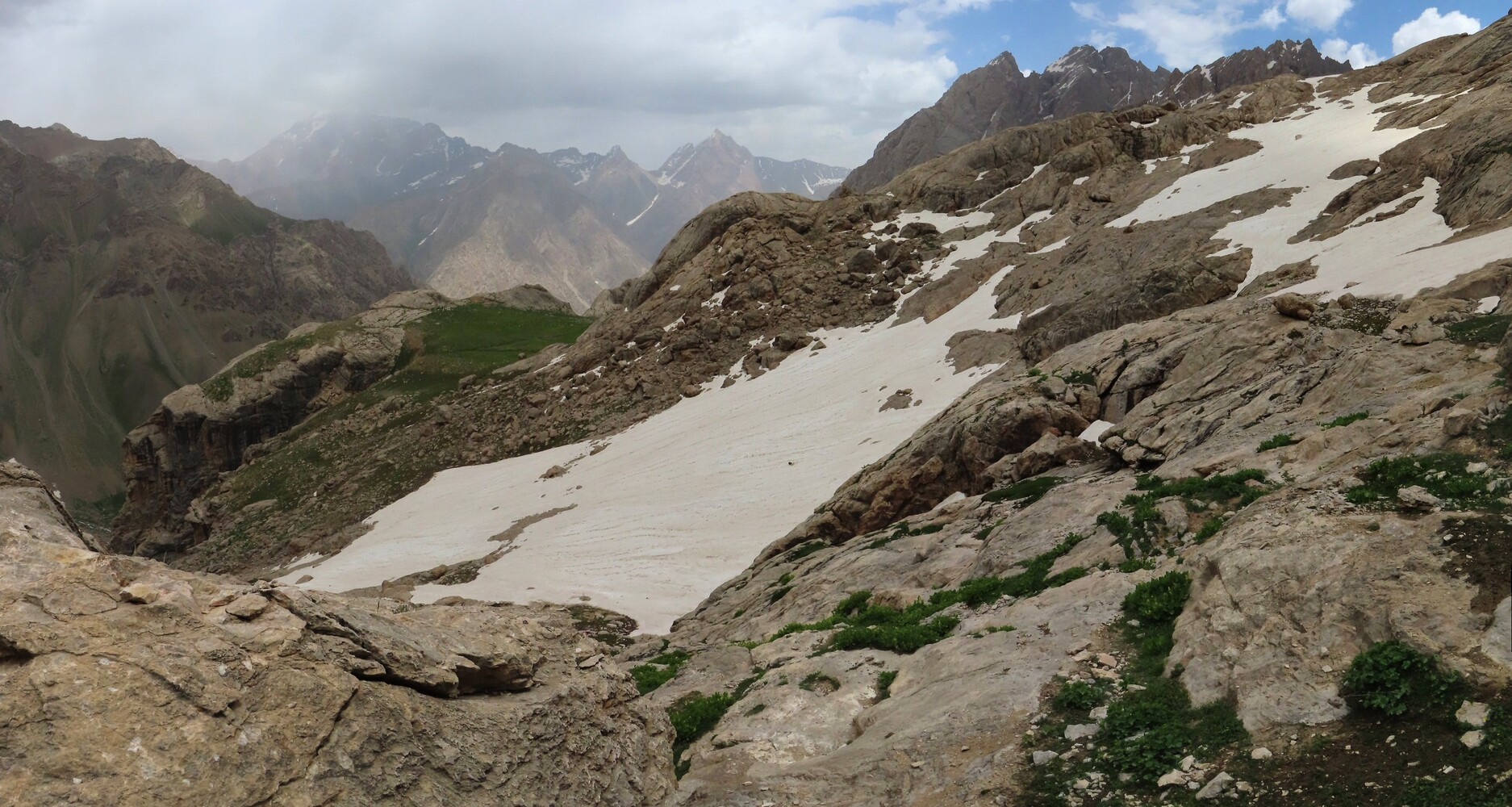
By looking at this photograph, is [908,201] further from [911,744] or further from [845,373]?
[911,744]

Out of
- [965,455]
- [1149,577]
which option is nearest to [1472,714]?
[1149,577]

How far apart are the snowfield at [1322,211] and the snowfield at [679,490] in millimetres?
13335

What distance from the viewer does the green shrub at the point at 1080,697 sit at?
414 inches

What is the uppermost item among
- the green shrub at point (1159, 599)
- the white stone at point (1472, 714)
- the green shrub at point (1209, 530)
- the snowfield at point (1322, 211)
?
the snowfield at point (1322, 211)

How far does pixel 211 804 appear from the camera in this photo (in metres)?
6.54

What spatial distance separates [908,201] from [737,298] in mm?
21408

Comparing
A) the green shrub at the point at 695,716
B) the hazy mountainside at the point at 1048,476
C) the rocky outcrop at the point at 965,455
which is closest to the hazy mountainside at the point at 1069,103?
the hazy mountainside at the point at 1048,476

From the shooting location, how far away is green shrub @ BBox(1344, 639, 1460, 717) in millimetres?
8281

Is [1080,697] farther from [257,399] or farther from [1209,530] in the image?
[257,399]

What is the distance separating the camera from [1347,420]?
16.8 meters

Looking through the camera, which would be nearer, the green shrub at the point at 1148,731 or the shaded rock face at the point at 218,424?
the green shrub at the point at 1148,731

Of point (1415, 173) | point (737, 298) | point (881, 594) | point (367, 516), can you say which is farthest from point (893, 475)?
point (367, 516)

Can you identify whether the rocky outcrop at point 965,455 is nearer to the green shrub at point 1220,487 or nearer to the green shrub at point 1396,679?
the green shrub at point 1220,487

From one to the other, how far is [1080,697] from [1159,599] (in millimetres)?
2725
